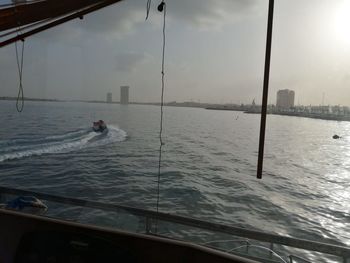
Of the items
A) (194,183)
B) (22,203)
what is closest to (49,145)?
(194,183)

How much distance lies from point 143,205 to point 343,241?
7503mm

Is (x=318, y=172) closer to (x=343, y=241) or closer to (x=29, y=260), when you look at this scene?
(x=343, y=241)

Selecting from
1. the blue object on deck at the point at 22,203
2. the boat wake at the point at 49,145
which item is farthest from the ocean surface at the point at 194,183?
the blue object on deck at the point at 22,203

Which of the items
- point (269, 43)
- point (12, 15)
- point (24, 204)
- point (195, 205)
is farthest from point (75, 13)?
point (195, 205)

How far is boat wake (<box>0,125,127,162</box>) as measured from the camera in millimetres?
22284

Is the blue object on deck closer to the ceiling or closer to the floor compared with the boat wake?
closer to the ceiling

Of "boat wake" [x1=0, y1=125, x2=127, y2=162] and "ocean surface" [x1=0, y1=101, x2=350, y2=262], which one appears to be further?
"boat wake" [x1=0, y1=125, x2=127, y2=162]

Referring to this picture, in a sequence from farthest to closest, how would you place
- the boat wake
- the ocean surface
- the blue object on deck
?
the boat wake → the ocean surface → the blue object on deck

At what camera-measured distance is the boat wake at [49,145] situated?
22284mm

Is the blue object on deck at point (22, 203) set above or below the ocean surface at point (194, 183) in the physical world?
above

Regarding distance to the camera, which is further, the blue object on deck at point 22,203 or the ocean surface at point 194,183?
the ocean surface at point 194,183

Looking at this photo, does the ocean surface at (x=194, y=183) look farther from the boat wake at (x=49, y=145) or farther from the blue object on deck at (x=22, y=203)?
the blue object on deck at (x=22, y=203)

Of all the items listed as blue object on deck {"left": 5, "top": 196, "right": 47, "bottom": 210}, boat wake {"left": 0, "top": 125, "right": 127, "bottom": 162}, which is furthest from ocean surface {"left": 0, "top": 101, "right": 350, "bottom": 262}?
blue object on deck {"left": 5, "top": 196, "right": 47, "bottom": 210}

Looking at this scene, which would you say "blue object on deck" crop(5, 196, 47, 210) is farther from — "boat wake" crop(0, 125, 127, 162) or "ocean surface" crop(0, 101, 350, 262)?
"boat wake" crop(0, 125, 127, 162)
